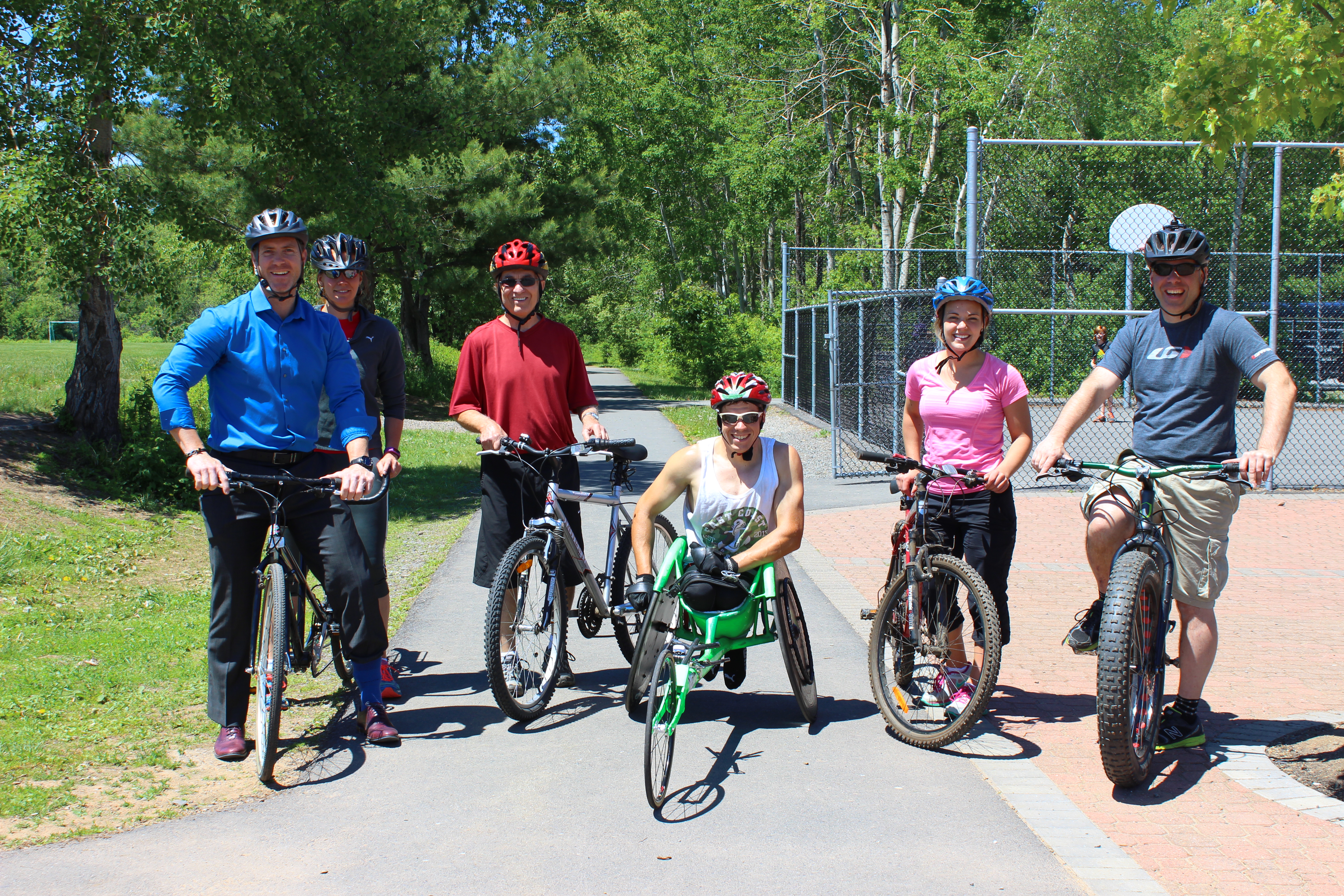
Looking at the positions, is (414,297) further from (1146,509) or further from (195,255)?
(1146,509)

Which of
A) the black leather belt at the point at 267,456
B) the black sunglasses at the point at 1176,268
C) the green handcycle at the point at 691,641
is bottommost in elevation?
the green handcycle at the point at 691,641

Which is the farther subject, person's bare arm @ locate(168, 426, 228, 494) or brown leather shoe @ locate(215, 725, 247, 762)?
brown leather shoe @ locate(215, 725, 247, 762)

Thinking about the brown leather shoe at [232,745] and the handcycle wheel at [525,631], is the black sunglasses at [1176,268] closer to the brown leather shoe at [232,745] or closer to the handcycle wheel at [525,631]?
the handcycle wheel at [525,631]

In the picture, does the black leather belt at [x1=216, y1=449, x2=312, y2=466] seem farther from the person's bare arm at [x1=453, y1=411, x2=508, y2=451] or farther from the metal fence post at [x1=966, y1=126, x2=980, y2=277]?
the metal fence post at [x1=966, y1=126, x2=980, y2=277]

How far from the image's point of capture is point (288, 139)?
13141mm

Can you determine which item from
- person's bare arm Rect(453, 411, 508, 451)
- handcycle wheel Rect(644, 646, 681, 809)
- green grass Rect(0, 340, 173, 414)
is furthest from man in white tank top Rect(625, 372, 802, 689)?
green grass Rect(0, 340, 173, 414)

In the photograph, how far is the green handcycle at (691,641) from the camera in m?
4.07

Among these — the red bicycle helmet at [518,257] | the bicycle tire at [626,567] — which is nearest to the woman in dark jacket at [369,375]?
the red bicycle helmet at [518,257]

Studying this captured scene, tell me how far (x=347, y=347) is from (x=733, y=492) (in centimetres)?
172

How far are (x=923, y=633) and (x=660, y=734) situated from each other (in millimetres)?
1390

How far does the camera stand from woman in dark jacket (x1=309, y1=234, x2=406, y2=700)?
16.3 feet

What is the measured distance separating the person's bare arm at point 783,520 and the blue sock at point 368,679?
5.15ft

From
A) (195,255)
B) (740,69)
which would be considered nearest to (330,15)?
(195,255)

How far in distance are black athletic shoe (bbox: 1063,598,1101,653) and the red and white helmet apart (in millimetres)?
1493
